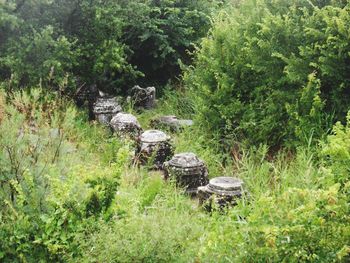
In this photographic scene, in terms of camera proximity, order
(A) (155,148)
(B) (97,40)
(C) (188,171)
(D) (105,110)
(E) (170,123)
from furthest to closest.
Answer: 1. (B) (97,40)
2. (D) (105,110)
3. (E) (170,123)
4. (A) (155,148)
5. (C) (188,171)

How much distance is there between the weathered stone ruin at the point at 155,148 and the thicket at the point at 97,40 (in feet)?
4.26

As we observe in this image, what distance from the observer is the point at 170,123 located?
315 inches

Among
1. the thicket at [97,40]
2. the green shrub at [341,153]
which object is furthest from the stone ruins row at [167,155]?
the green shrub at [341,153]

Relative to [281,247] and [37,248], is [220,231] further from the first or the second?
[37,248]

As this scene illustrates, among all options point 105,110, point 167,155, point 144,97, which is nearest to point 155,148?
point 167,155

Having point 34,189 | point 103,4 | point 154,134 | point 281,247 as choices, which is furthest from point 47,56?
point 281,247

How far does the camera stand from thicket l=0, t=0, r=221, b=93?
7.84 meters

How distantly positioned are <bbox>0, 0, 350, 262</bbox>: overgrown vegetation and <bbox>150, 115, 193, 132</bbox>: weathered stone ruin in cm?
19

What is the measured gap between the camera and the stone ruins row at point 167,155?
17.4 feet

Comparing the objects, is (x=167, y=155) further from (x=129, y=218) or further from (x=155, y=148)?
(x=129, y=218)

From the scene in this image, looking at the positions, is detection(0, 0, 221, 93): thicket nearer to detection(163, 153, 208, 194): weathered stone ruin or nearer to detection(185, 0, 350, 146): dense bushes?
detection(185, 0, 350, 146): dense bushes

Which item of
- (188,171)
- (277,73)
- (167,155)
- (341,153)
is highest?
(277,73)

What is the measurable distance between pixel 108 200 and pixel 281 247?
1.38 meters

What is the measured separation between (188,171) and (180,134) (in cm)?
155
